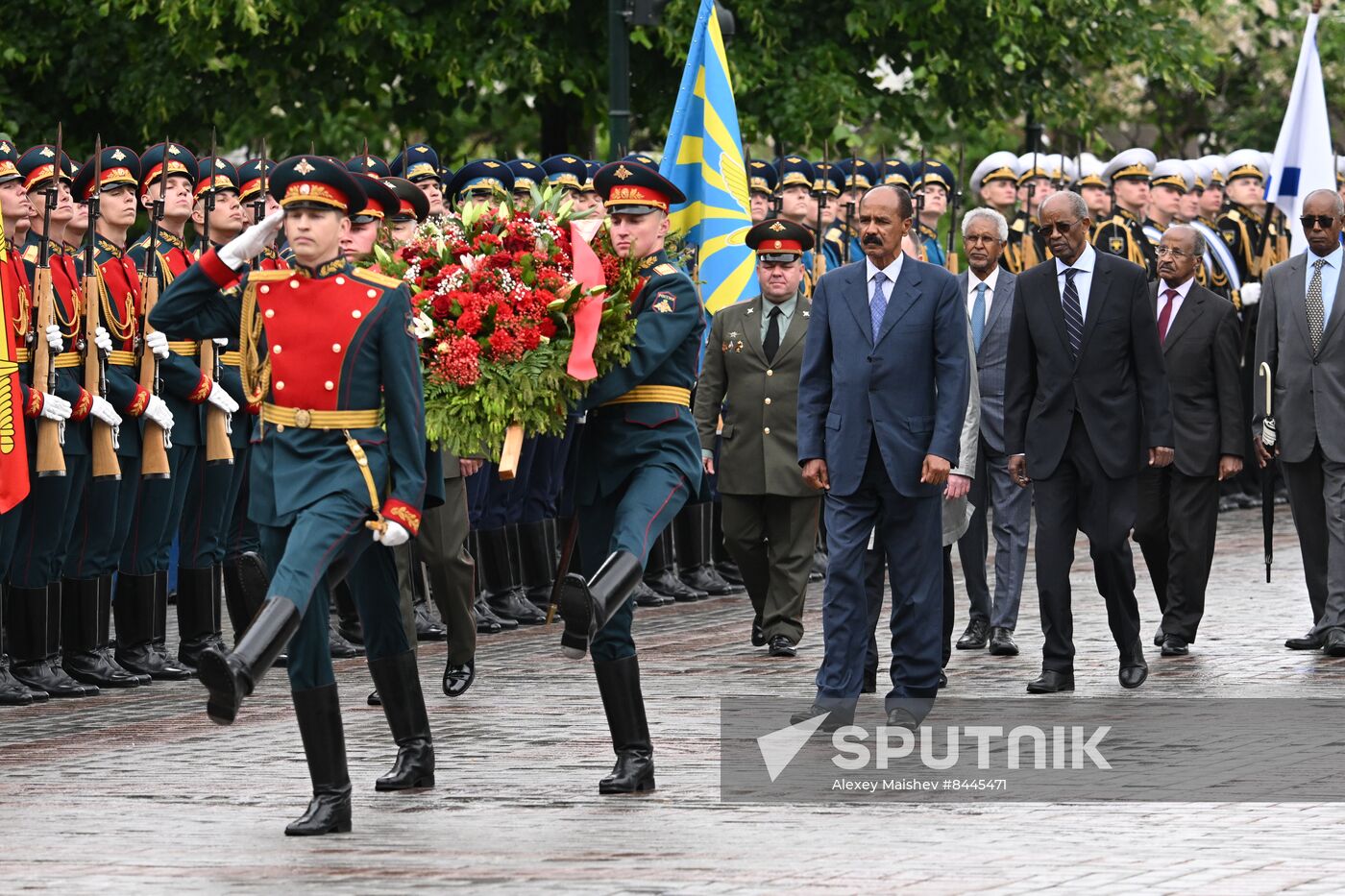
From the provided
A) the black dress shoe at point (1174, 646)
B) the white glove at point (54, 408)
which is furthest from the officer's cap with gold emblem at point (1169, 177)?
the white glove at point (54, 408)

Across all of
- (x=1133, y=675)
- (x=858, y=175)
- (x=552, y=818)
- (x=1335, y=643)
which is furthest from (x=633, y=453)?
(x=858, y=175)

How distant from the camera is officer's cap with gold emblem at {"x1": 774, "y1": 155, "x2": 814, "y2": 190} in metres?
17.8

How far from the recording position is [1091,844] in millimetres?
8109

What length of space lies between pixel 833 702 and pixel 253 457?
3049mm

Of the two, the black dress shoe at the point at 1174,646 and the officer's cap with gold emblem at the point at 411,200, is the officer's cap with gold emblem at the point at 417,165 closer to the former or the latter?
the officer's cap with gold emblem at the point at 411,200

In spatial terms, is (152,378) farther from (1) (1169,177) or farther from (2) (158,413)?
(1) (1169,177)

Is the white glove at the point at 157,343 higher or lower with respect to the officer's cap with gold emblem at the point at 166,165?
lower

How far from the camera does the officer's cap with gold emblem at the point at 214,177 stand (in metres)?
13.5

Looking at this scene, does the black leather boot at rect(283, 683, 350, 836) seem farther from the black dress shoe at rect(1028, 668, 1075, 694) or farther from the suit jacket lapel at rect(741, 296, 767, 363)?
the suit jacket lapel at rect(741, 296, 767, 363)

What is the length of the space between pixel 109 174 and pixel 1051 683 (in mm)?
5172

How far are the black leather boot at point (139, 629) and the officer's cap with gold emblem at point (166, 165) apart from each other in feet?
6.55

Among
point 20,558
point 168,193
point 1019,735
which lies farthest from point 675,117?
point 1019,735

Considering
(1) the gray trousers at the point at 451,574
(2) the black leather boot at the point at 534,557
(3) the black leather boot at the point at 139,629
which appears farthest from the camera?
(2) the black leather boot at the point at 534,557

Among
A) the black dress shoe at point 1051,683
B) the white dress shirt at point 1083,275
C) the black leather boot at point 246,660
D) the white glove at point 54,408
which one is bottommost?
the black dress shoe at point 1051,683
